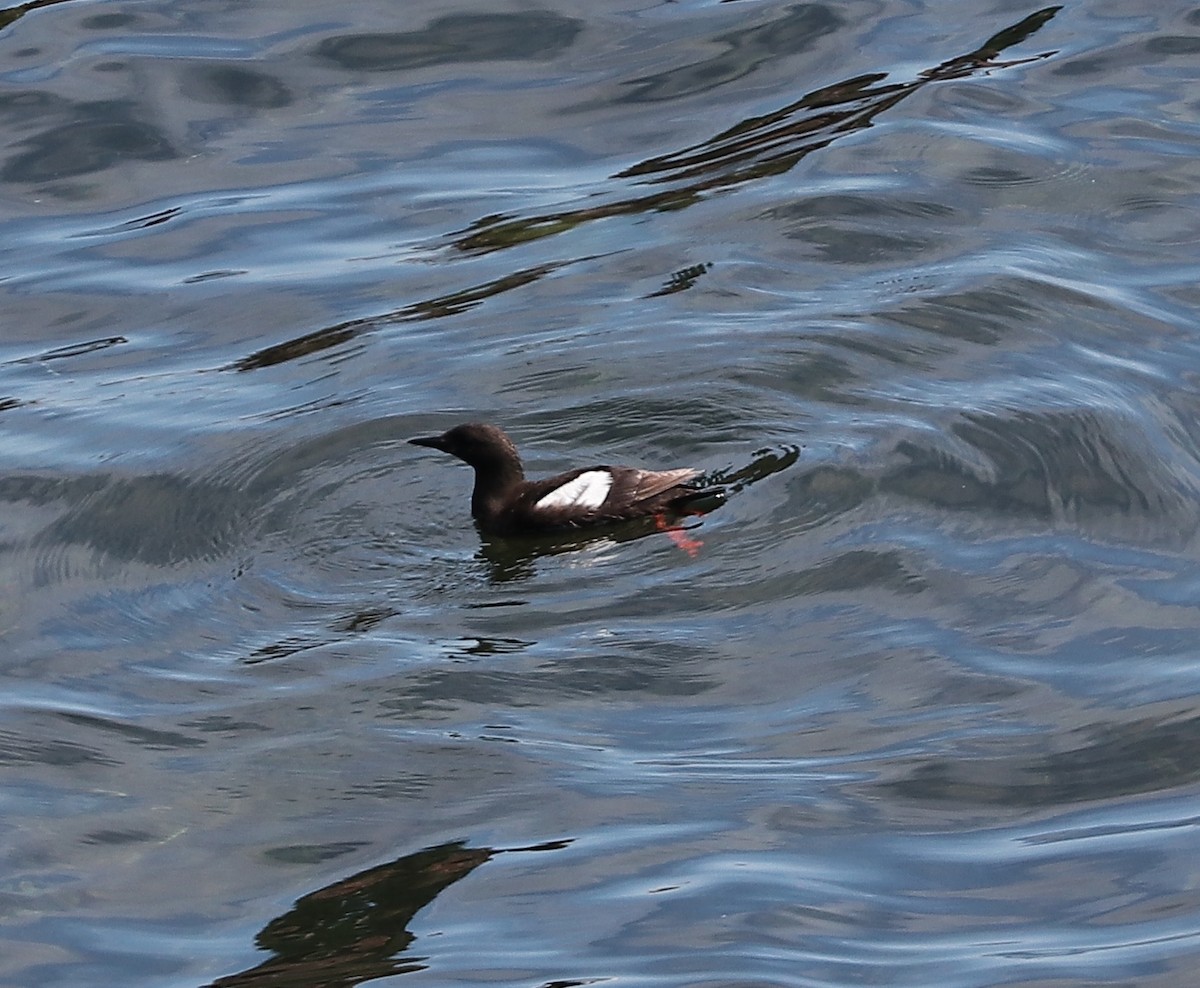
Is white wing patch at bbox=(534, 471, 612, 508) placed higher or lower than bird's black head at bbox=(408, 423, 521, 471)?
lower

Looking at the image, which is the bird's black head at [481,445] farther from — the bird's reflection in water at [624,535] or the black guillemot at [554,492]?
the bird's reflection in water at [624,535]

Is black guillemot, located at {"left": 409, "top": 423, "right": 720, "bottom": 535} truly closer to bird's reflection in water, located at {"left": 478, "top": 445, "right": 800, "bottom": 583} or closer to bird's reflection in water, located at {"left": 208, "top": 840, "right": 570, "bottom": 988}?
bird's reflection in water, located at {"left": 478, "top": 445, "right": 800, "bottom": 583}

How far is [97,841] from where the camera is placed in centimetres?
776

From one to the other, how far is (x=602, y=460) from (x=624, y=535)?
2.87 feet

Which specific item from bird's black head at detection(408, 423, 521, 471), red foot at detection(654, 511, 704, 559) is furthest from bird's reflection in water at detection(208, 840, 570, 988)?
bird's black head at detection(408, 423, 521, 471)

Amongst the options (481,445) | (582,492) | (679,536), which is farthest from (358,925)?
(481,445)

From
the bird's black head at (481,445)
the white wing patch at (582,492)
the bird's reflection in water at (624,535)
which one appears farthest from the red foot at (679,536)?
the bird's black head at (481,445)

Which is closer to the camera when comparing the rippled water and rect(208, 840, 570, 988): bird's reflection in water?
rect(208, 840, 570, 988): bird's reflection in water

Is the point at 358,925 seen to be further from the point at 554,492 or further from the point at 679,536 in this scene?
the point at 554,492

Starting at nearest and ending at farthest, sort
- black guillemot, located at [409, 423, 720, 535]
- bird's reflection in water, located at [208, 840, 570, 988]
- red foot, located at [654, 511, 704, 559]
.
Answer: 1. bird's reflection in water, located at [208, 840, 570, 988]
2. red foot, located at [654, 511, 704, 559]
3. black guillemot, located at [409, 423, 720, 535]

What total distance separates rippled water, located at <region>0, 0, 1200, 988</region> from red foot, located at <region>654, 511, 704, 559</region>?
0.11 m

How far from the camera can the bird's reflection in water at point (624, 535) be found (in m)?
10.1

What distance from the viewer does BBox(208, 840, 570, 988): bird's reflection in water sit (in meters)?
6.73

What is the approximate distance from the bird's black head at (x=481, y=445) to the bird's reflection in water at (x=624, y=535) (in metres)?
0.38
